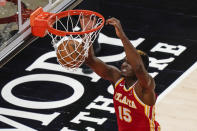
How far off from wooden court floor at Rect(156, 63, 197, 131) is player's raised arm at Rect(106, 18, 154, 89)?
2.17 meters

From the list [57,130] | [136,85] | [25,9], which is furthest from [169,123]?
[25,9]

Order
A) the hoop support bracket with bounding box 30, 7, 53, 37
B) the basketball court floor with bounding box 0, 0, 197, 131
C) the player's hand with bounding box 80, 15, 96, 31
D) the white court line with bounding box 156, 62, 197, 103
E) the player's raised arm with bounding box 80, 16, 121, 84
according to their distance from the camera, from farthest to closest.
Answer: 1. the white court line with bounding box 156, 62, 197, 103
2. the basketball court floor with bounding box 0, 0, 197, 131
3. the hoop support bracket with bounding box 30, 7, 53, 37
4. the player's hand with bounding box 80, 15, 96, 31
5. the player's raised arm with bounding box 80, 16, 121, 84

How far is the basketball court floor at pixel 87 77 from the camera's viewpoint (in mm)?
8266

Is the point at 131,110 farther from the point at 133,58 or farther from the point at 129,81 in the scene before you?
the point at 133,58

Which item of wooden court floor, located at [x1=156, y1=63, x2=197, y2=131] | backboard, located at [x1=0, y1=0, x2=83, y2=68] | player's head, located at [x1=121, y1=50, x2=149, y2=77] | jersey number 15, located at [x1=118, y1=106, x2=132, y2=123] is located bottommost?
wooden court floor, located at [x1=156, y1=63, x2=197, y2=131]

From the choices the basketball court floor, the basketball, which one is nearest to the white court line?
the basketball court floor

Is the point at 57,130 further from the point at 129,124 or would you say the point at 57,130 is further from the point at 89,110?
the point at 129,124

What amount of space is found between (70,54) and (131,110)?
86 centimetres

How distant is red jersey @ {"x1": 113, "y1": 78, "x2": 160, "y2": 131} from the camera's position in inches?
245

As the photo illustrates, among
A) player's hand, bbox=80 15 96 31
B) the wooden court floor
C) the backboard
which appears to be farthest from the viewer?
the backboard

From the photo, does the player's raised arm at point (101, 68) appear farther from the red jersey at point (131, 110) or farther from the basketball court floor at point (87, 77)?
the basketball court floor at point (87, 77)

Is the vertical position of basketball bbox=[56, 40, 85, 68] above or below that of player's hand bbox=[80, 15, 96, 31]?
Result: below

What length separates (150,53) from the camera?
980 cm

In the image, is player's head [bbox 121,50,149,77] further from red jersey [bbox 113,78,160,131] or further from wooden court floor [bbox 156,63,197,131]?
wooden court floor [bbox 156,63,197,131]
